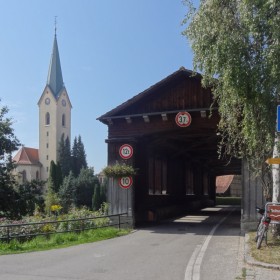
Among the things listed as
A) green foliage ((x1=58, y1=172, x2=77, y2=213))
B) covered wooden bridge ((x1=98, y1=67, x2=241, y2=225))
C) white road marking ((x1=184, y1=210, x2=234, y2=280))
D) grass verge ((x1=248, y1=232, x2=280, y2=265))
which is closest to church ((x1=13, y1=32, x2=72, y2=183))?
green foliage ((x1=58, y1=172, x2=77, y2=213))

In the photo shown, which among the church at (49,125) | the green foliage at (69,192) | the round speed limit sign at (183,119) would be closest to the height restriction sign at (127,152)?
the round speed limit sign at (183,119)

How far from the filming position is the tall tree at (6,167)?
94.8ft

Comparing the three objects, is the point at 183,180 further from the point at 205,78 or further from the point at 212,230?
the point at 205,78

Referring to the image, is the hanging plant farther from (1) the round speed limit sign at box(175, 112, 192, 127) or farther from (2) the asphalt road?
(2) the asphalt road

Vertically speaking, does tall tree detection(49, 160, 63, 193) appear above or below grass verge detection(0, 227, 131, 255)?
above

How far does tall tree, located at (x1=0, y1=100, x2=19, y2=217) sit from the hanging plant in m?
14.3

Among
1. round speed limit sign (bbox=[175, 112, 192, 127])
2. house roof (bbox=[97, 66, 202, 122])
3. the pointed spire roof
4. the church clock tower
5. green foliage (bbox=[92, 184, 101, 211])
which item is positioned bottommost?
green foliage (bbox=[92, 184, 101, 211])

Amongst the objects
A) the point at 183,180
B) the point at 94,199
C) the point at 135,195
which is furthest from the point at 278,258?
the point at 94,199

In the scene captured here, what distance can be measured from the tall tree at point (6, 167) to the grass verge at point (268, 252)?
68.9ft

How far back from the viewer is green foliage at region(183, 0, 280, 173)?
1038 cm

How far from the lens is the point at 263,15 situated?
1029 centimetres

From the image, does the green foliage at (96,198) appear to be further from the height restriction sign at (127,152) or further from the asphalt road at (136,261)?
the asphalt road at (136,261)

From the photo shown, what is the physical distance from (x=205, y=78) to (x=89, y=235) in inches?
255

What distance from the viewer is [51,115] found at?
105625 mm
